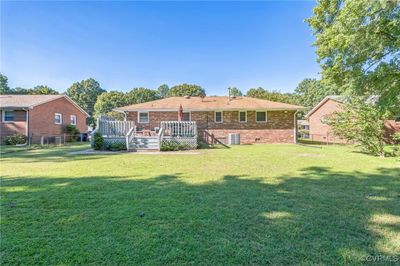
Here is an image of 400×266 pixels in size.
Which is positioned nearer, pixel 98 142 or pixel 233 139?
pixel 98 142

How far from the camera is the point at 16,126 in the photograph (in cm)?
1822

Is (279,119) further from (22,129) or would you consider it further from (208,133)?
(22,129)

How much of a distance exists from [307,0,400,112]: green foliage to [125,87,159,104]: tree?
4765 cm

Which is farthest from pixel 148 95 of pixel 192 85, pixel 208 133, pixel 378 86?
pixel 378 86

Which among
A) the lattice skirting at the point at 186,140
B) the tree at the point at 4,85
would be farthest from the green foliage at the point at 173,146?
the tree at the point at 4,85

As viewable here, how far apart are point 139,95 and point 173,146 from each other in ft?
141

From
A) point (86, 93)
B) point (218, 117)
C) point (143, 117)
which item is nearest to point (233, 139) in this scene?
point (218, 117)

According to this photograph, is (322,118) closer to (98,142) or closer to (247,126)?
(247,126)

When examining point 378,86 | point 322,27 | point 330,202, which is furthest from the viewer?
point 322,27

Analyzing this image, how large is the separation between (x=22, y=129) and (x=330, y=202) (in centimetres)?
2248

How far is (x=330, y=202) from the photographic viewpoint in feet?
12.4

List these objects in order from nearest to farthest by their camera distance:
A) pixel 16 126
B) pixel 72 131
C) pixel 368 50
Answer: pixel 368 50 < pixel 16 126 < pixel 72 131

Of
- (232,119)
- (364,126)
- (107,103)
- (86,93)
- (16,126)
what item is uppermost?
(86,93)

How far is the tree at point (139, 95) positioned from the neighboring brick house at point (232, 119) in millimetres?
35875
